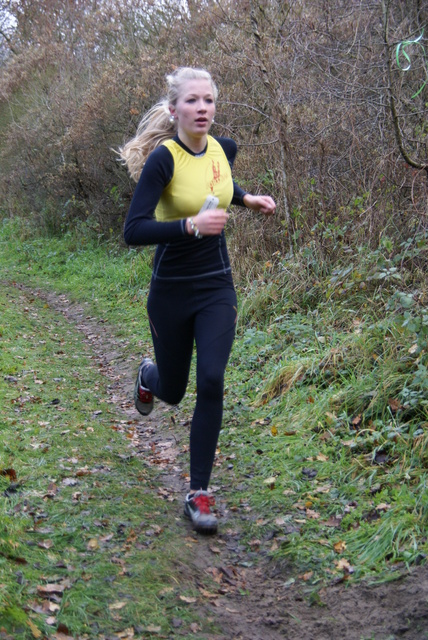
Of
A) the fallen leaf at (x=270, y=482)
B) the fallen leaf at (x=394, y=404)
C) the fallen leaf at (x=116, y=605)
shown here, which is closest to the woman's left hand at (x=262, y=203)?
the fallen leaf at (x=394, y=404)

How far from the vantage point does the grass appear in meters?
3.40

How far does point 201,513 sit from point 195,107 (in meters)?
2.34

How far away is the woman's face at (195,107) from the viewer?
3770 millimetres

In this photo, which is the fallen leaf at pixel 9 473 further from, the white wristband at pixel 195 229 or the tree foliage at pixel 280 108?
the tree foliage at pixel 280 108

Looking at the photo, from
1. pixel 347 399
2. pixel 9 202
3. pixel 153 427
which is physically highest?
pixel 347 399

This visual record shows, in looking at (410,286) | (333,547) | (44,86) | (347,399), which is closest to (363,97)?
(410,286)

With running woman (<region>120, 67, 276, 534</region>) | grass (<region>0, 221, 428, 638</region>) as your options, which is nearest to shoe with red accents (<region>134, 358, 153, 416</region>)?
grass (<region>0, 221, 428, 638</region>)

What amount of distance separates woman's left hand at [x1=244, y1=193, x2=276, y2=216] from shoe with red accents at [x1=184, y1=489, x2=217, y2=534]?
5.71 ft

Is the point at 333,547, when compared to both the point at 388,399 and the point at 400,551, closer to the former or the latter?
the point at 400,551

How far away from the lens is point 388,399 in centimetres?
484

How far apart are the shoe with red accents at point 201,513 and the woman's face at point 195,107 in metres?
2.11

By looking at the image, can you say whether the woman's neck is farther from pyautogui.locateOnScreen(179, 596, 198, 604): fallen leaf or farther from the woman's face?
pyautogui.locateOnScreen(179, 596, 198, 604): fallen leaf

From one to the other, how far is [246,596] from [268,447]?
1.73m

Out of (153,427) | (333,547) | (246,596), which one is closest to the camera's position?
(246,596)
